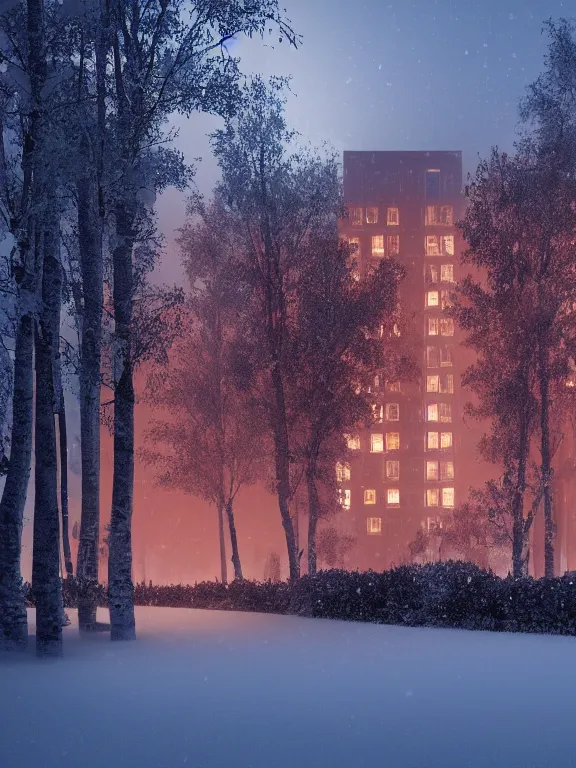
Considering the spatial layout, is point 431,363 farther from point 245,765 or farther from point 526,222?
point 245,765

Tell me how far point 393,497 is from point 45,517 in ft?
134

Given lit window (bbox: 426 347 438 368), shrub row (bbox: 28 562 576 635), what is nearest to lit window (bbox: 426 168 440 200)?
lit window (bbox: 426 347 438 368)

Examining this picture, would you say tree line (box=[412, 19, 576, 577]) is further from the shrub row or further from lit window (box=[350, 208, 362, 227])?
lit window (box=[350, 208, 362, 227])

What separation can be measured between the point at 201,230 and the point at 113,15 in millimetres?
16495

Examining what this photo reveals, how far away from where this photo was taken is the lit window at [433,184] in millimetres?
54344

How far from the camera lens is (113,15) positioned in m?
14.8

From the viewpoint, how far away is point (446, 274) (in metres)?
54.1

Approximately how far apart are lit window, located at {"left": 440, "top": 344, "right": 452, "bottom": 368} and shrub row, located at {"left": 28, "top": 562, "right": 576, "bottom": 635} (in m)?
35.0

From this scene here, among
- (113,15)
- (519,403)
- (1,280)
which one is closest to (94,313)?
(1,280)

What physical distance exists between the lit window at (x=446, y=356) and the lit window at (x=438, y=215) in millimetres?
7916

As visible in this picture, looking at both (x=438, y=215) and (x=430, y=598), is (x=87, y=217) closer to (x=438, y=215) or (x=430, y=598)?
(x=430, y=598)

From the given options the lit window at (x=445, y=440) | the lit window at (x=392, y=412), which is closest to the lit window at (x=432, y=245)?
the lit window at (x=392, y=412)

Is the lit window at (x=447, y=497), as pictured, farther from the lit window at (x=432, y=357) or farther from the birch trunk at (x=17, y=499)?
the birch trunk at (x=17, y=499)

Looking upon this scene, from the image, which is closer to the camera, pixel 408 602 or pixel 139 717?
pixel 139 717
